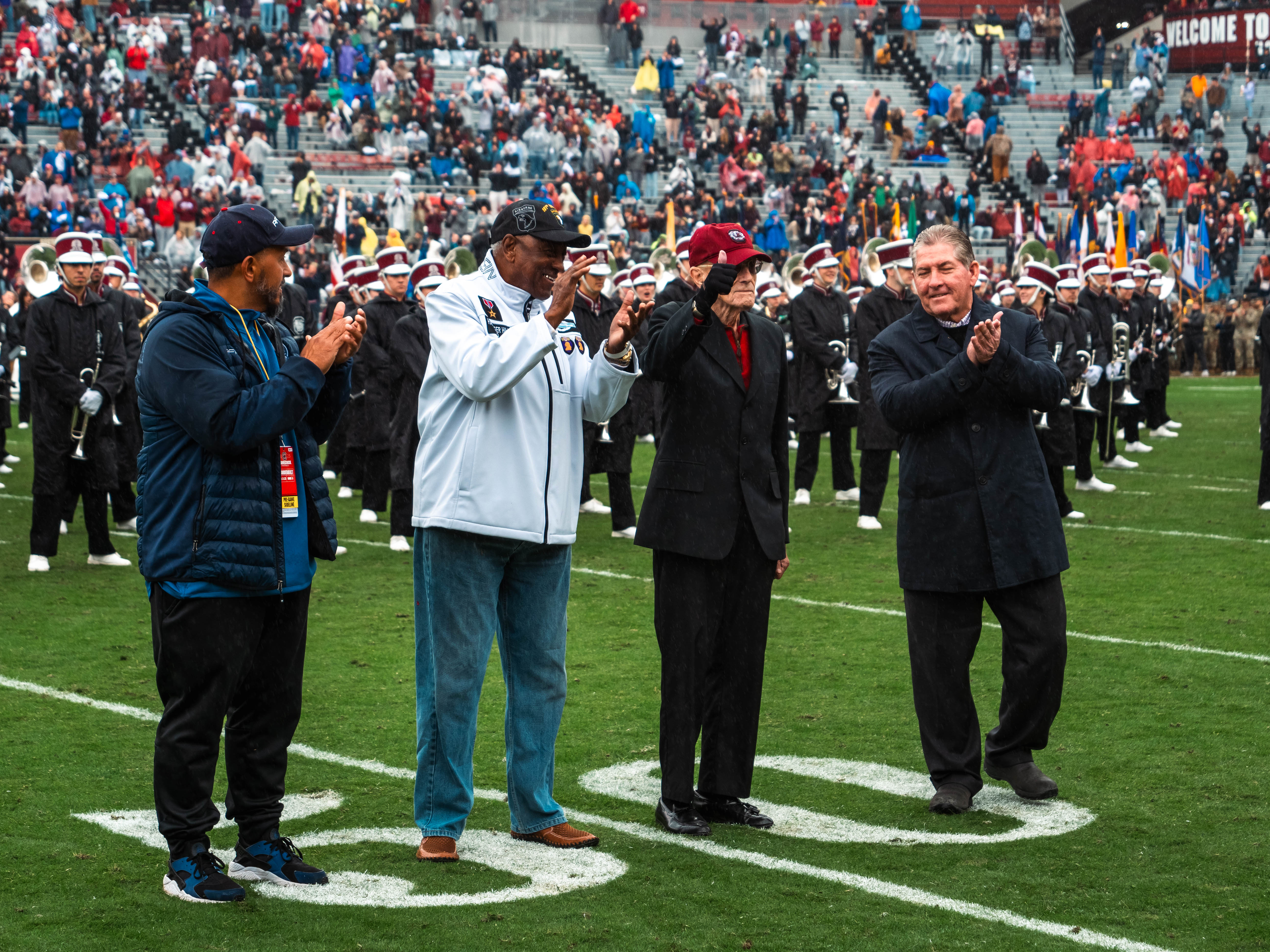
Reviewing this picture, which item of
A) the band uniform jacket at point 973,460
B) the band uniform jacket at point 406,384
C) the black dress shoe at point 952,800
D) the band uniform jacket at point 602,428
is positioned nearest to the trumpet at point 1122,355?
the band uniform jacket at point 602,428

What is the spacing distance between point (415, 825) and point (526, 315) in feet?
5.69

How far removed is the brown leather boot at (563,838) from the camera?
5.48 m

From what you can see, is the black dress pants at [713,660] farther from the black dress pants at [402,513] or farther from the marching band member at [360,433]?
the marching band member at [360,433]

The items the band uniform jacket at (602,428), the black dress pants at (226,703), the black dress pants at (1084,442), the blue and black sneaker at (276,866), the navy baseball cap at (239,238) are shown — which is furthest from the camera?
the black dress pants at (1084,442)

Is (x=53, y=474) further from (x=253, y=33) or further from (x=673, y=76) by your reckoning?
(x=673, y=76)

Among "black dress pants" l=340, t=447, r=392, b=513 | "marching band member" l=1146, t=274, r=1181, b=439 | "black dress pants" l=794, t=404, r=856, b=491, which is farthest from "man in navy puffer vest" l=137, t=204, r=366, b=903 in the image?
"marching band member" l=1146, t=274, r=1181, b=439

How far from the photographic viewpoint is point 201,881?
16.1 feet

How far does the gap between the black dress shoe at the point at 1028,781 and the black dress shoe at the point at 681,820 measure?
1124 mm

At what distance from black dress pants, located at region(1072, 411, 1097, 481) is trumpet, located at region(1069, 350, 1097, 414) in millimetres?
60

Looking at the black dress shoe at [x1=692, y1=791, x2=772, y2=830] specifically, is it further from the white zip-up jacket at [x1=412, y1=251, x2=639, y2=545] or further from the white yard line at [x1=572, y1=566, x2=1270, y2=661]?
the white yard line at [x1=572, y1=566, x2=1270, y2=661]

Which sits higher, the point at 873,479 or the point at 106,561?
the point at 873,479

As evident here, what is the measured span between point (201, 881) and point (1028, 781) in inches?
112

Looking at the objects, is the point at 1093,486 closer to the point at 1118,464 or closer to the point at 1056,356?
the point at 1118,464

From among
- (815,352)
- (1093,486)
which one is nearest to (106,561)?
(815,352)
